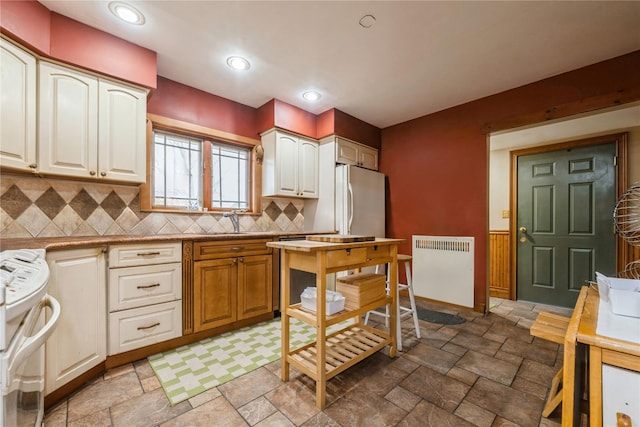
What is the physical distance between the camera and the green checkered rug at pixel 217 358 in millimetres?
1671

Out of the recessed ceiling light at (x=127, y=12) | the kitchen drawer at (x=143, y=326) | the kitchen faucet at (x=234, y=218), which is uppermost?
the recessed ceiling light at (x=127, y=12)

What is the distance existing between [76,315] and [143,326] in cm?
44

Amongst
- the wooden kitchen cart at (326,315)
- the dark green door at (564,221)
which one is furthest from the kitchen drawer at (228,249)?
the dark green door at (564,221)

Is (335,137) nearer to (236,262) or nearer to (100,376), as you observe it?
(236,262)

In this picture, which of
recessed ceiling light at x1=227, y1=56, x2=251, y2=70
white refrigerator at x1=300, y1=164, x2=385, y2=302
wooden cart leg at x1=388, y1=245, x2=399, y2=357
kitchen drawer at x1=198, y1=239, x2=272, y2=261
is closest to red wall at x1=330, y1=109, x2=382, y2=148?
white refrigerator at x1=300, y1=164, x2=385, y2=302

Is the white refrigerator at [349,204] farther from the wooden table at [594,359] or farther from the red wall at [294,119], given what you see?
the wooden table at [594,359]

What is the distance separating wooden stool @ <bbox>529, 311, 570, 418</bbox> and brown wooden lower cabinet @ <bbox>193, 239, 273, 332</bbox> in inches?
81.4

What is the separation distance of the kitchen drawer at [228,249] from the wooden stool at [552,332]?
6.79 feet

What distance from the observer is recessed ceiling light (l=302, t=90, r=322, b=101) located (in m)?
2.92

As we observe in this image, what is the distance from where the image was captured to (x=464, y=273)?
120 inches

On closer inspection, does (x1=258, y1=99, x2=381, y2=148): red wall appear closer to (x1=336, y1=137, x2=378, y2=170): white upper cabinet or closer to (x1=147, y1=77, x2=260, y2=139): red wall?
(x1=336, y1=137, x2=378, y2=170): white upper cabinet

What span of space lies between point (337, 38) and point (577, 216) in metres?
3.37

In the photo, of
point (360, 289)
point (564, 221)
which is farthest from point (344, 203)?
point (564, 221)

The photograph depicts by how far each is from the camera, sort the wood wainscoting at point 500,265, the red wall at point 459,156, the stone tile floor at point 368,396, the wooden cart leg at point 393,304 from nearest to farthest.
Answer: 1. the stone tile floor at point 368,396
2. the wooden cart leg at point 393,304
3. the red wall at point 459,156
4. the wood wainscoting at point 500,265
